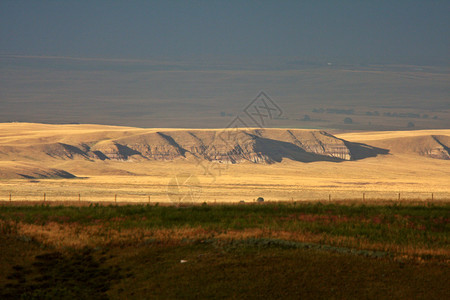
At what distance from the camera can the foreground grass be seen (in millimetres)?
20750

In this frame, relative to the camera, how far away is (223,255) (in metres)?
24.6

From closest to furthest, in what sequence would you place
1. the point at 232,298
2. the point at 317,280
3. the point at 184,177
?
1. the point at 232,298
2. the point at 317,280
3. the point at 184,177

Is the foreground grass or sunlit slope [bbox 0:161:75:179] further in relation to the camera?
sunlit slope [bbox 0:161:75:179]

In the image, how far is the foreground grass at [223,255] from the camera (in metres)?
20.8

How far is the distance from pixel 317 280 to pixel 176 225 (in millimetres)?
14861

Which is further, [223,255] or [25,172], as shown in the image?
[25,172]

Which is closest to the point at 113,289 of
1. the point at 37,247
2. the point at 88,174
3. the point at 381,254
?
the point at 37,247

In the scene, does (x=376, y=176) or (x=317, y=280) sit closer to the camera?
(x=317, y=280)

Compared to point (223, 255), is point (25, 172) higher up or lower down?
lower down

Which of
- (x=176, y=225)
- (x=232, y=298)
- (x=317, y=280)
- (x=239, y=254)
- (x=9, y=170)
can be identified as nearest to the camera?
(x=232, y=298)

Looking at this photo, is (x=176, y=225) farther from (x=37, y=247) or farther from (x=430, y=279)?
(x=430, y=279)

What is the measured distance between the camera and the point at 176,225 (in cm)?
3422

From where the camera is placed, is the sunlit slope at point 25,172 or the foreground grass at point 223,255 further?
the sunlit slope at point 25,172

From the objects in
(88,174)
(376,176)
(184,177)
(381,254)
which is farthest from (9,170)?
(381,254)
